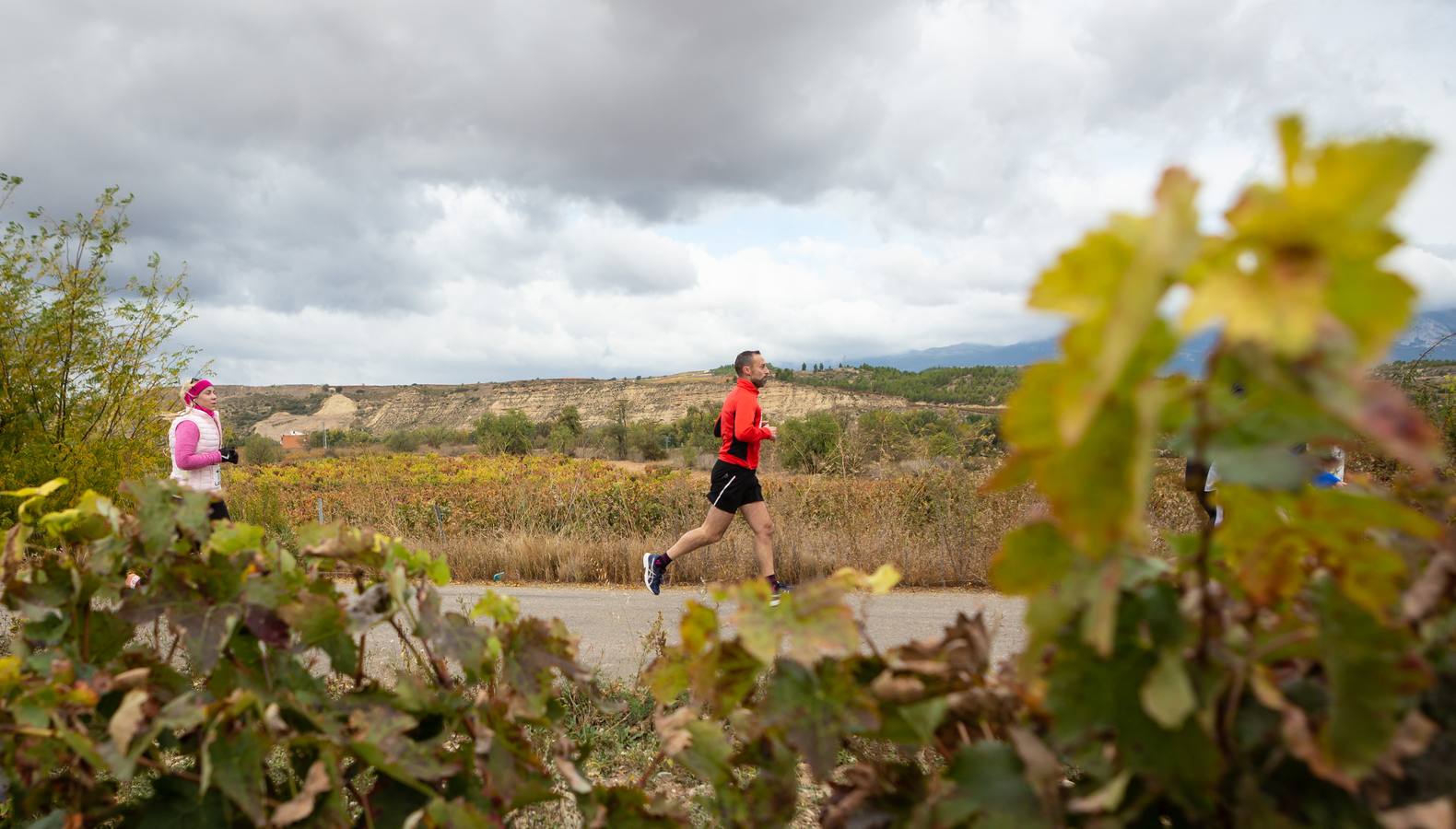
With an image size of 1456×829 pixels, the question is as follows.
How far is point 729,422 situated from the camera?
692 centimetres

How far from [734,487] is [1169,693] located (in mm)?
6166

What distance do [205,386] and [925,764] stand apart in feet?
22.1

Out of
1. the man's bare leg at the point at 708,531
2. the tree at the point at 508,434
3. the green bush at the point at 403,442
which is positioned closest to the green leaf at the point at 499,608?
the man's bare leg at the point at 708,531

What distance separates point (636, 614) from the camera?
6.82 metres

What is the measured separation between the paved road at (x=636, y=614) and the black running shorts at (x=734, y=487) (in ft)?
2.64

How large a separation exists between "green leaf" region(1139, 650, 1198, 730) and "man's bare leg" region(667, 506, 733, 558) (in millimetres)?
6186

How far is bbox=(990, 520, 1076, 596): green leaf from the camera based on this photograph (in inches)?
24.9

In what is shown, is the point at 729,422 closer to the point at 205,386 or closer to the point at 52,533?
the point at 205,386

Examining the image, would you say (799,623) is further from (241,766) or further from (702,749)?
(241,766)

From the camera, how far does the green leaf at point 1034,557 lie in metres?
0.63

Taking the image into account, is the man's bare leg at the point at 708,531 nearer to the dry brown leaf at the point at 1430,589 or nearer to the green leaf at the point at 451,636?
the green leaf at the point at 451,636

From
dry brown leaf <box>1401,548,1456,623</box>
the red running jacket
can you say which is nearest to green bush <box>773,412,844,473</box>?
the red running jacket

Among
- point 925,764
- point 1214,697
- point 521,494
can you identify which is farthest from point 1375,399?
point 521,494

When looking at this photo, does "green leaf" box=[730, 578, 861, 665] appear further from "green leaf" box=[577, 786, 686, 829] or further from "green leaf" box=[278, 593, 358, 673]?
"green leaf" box=[278, 593, 358, 673]
